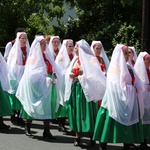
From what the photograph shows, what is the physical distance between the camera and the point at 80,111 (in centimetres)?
789

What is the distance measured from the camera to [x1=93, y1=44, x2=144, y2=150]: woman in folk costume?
6961 mm

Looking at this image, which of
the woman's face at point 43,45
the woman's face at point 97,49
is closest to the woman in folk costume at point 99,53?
the woman's face at point 97,49

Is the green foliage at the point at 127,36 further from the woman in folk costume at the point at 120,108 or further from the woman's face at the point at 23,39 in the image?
the woman in folk costume at the point at 120,108

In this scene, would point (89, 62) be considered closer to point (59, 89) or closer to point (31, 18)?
point (59, 89)

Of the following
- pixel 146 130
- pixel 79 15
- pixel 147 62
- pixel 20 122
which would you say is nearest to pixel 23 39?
pixel 20 122

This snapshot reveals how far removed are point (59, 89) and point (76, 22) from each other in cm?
1347

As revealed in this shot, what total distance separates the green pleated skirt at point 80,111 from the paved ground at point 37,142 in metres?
0.39

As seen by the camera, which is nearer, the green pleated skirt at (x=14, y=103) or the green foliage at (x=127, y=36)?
the green pleated skirt at (x=14, y=103)

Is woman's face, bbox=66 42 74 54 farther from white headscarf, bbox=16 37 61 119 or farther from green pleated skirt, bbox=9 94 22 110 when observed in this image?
green pleated skirt, bbox=9 94 22 110

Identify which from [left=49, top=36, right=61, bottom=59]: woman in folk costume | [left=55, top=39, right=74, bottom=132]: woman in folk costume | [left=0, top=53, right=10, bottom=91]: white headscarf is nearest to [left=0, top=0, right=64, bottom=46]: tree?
[left=49, top=36, right=61, bottom=59]: woman in folk costume

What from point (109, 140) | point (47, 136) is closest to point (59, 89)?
point (47, 136)

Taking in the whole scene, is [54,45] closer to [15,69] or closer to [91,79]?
[15,69]

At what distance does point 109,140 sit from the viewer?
276 inches

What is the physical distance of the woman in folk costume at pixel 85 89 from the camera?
7.78 m
